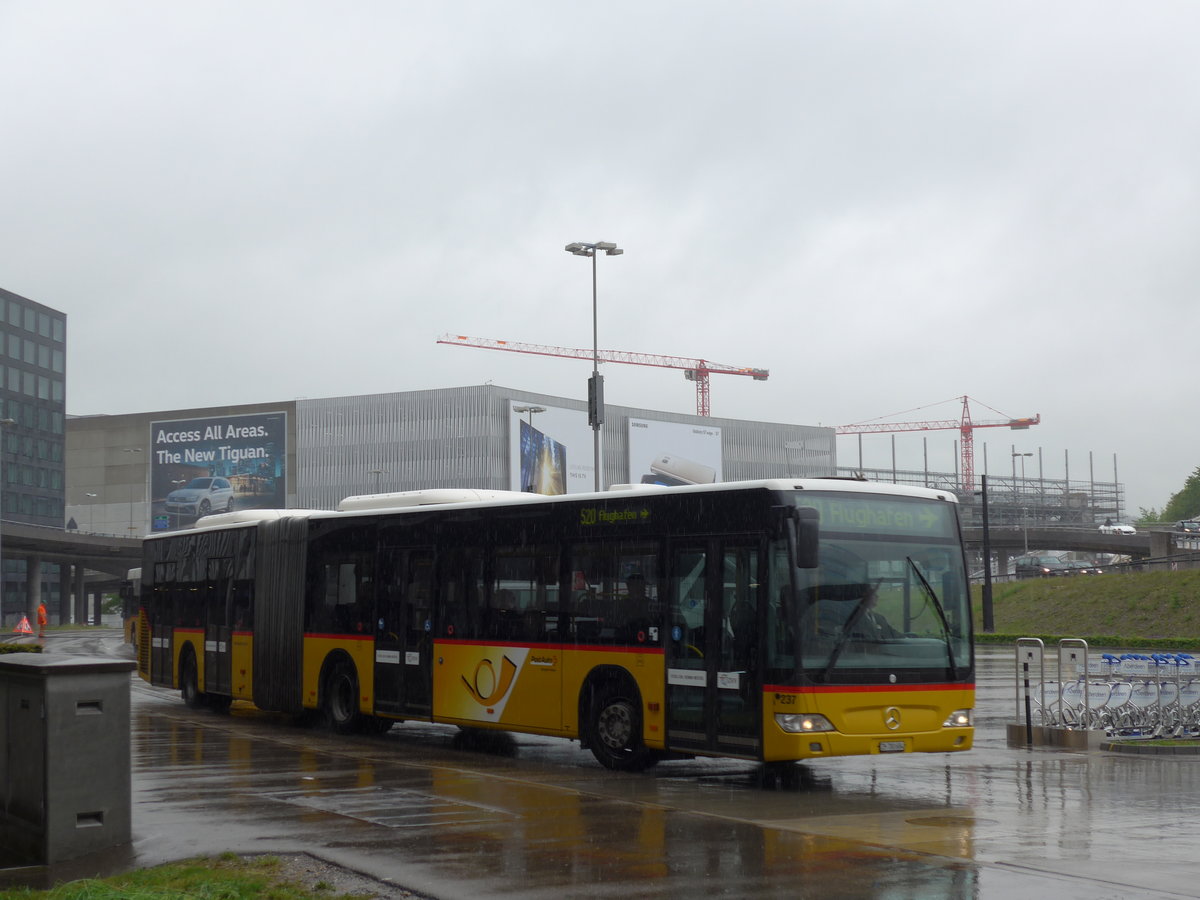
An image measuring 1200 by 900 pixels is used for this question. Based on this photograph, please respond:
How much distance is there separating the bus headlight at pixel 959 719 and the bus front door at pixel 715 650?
1.95m

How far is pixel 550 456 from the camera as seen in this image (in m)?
123

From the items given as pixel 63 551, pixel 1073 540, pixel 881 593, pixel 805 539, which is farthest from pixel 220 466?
pixel 805 539

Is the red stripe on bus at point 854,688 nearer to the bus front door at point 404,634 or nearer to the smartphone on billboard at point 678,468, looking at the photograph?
the bus front door at point 404,634

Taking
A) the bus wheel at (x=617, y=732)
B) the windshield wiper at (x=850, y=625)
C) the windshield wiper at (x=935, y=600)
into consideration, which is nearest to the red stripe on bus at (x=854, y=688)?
the windshield wiper at (x=850, y=625)

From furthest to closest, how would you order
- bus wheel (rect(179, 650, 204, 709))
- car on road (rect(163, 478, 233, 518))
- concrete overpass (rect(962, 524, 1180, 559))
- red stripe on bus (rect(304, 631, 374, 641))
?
car on road (rect(163, 478, 233, 518)) < concrete overpass (rect(962, 524, 1180, 559)) < bus wheel (rect(179, 650, 204, 709)) < red stripe on bus (rect(304, 631, 374, 641))

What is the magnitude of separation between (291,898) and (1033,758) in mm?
10981

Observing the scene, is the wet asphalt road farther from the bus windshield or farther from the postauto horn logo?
the bus windshield

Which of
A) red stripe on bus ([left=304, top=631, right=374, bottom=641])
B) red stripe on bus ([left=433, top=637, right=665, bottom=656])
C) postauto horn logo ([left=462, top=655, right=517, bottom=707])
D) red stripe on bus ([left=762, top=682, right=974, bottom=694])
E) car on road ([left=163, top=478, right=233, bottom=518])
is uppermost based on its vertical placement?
car on road ([left=163, top=478, right=233, bottom=518])

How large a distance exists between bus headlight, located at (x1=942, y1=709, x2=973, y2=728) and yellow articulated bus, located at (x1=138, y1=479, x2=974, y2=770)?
0.09ft

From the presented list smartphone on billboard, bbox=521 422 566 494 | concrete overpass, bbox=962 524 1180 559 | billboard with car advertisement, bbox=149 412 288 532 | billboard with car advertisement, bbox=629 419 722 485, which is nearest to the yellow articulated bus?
concrete overpass, bbox=962 524 1180 559

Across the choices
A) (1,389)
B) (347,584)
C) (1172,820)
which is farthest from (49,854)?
(1,389)

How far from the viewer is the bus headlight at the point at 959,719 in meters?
13.9

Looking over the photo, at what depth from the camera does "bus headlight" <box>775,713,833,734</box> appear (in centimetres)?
1300

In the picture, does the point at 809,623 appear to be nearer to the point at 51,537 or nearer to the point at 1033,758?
the point at 1033,758
